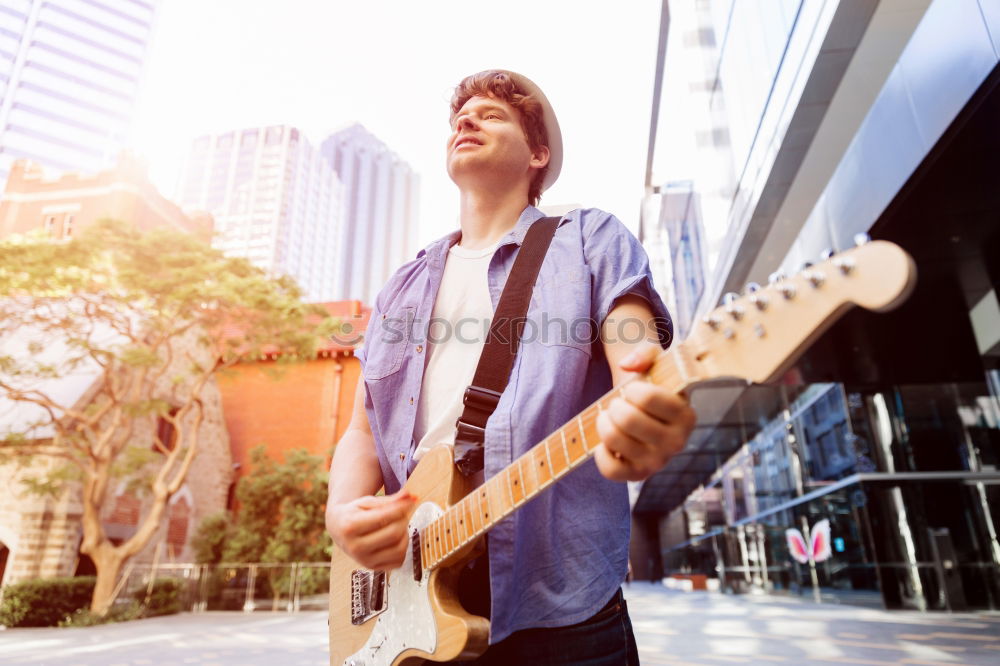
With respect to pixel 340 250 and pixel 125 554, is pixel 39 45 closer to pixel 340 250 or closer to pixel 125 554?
pixel 125 554

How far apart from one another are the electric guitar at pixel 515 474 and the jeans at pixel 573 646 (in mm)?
94

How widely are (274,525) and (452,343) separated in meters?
18.2

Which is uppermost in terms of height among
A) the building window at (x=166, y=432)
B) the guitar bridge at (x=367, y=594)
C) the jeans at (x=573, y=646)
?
the building window at (x=166, y=432)

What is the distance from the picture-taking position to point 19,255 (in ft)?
38.6

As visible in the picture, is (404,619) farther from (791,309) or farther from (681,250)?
(681,250)

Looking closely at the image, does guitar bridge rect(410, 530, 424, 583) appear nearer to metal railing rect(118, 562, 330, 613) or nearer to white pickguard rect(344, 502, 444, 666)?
white pickguard rect(344, 502, 444, 666)

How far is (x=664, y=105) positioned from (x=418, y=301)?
17002 millimetres

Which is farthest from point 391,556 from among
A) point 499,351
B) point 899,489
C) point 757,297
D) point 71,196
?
point 71,196

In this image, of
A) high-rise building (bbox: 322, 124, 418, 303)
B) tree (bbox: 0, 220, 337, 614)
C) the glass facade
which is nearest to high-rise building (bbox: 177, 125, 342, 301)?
high-rise building (bbox: 322, 124, 418, 303)

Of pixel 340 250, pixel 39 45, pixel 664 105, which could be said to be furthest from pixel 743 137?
pixel 340 250

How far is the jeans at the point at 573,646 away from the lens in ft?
4.06

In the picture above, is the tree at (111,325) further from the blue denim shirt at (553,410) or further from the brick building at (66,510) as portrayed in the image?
the blue denim shirt at (553,410)

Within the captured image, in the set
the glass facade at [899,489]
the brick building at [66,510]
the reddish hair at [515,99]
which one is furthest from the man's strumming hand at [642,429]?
the brick building at [66,510]

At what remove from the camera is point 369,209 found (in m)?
67.4
